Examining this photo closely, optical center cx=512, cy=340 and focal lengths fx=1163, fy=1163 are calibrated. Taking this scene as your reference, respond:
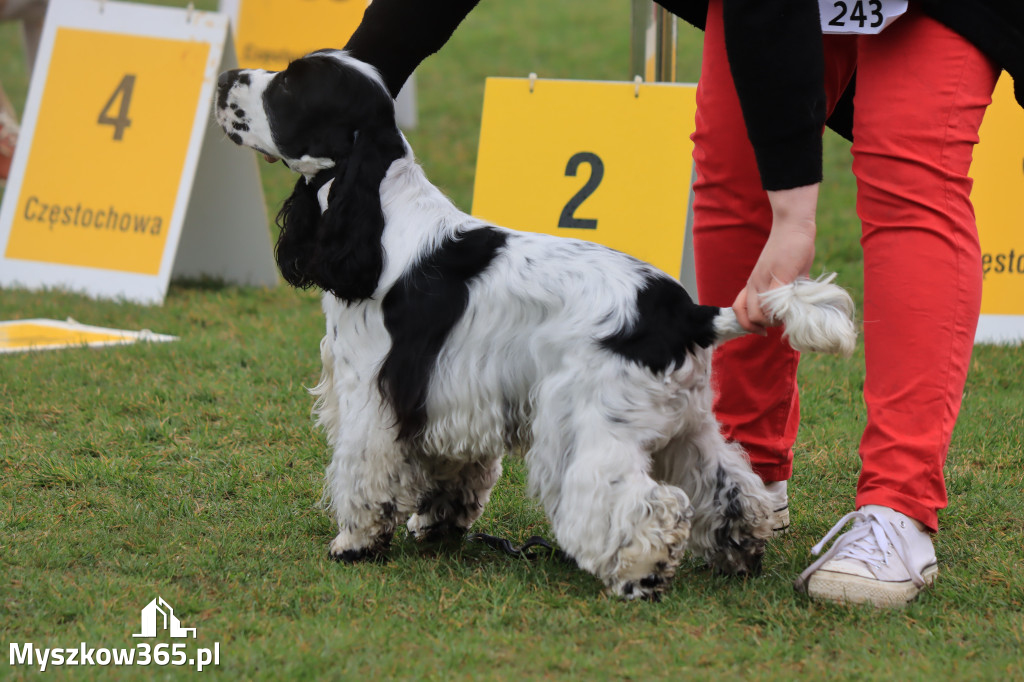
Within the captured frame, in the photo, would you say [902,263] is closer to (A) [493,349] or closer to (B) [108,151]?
(A) [493,349]

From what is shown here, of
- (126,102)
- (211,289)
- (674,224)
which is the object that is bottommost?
(211,289)

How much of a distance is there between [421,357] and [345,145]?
1.62 feet

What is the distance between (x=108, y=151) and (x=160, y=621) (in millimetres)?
3651

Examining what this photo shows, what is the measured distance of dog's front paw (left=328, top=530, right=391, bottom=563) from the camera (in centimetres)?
255

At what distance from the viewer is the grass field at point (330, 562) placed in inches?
82.3

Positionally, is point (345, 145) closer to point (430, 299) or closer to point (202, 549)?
point (430, 299)

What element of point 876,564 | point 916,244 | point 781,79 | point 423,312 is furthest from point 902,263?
point 423,312

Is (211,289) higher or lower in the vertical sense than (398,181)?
lower

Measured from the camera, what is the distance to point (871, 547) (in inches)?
90.8

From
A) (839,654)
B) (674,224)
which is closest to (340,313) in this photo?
(839,654)

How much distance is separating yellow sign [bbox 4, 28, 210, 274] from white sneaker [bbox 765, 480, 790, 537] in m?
3.31

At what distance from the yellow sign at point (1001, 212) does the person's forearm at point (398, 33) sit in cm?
272

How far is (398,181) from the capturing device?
2.53 metres

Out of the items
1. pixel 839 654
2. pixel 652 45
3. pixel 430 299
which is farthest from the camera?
pixel 652 45
